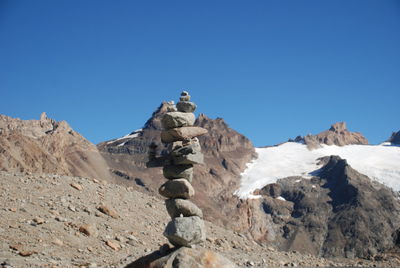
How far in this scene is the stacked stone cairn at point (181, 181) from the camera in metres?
18.0

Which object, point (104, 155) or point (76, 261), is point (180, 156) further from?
point (104, 155)

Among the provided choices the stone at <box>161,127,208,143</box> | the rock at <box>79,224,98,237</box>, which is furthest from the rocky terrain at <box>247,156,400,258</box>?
the stone at <box>161,127,208,143</box>

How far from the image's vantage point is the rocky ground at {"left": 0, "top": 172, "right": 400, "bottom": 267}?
21.0 m

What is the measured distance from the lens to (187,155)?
60.6 feet

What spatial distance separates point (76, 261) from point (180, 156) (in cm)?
689

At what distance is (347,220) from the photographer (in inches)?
6348

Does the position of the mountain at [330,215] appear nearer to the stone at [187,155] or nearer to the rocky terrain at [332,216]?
the rocky terrain at [332,216]

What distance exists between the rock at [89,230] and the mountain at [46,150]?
55.7 m

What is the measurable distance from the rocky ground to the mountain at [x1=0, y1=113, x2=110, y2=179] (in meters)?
49.3

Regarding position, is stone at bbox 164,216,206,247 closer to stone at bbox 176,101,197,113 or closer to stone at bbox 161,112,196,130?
stone at bbox 161,112,196,130

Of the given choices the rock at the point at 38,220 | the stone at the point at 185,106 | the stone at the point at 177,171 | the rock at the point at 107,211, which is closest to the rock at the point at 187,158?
the stone at the point at 177,171

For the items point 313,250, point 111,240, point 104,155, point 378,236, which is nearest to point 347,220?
point 378,236

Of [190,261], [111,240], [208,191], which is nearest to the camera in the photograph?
[190,261]

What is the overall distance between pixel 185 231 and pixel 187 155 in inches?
113
